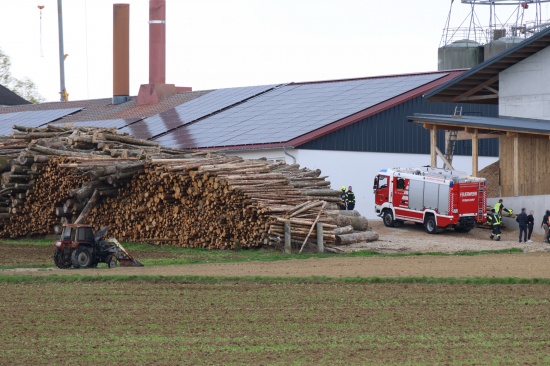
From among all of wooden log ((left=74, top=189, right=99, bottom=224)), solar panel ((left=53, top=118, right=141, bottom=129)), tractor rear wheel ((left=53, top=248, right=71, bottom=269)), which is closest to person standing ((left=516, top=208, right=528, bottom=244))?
wooden log ((left=74, top=189, right=99, bottom=224))

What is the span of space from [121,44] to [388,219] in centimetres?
2883

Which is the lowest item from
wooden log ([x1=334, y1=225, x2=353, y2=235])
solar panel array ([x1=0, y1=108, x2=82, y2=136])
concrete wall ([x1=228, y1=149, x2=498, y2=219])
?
wooden log ([x1=334, y1=225, x2=353, y2=235])

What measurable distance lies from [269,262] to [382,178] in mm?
13226

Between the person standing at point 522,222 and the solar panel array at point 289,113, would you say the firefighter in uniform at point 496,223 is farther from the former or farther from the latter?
the solar panel array at point 289,113

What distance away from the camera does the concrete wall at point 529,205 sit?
1491 inches

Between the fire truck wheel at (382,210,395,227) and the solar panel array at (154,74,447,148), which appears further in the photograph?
the solar panel array at (154,74,447,148)

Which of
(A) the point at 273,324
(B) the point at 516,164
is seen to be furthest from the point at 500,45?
(A) the point at 273,324

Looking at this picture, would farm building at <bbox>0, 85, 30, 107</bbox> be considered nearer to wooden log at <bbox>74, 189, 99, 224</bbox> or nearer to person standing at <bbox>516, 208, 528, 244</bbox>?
wooden log at <bbox>74, 189, 99, 224</bbox>

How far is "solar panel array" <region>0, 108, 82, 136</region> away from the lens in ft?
207

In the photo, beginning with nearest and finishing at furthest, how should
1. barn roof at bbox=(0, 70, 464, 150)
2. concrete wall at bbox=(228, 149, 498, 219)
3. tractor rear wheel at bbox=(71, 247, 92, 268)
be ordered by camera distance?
tractor rear wheel at bbox=(71, 247, 92, 268) < concrete wall at bbox=(228, 149, 498, 219) < barn roof at bbox=(0, 70, 464, 150)

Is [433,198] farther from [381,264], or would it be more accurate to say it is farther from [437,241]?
[381,264]

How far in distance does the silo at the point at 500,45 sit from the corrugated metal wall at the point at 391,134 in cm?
700

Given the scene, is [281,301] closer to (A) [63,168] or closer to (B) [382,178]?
Answer: (A) [63,168]

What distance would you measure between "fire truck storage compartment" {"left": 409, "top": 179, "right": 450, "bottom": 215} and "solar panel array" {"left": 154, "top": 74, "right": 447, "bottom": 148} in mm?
6932
